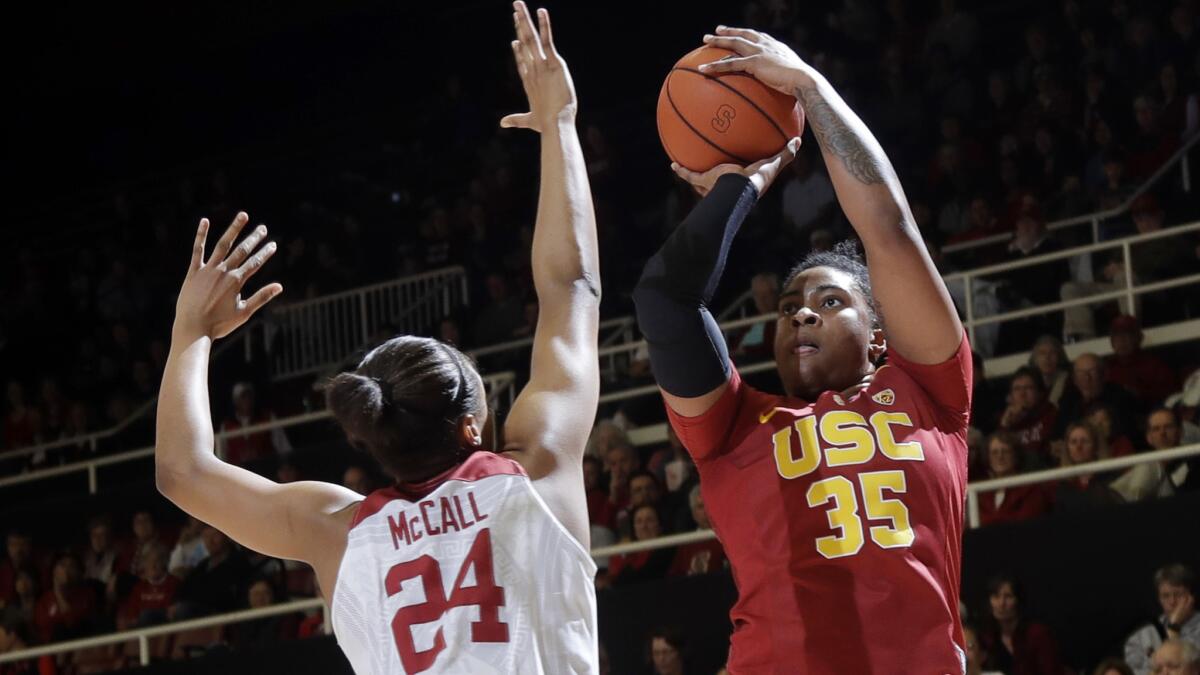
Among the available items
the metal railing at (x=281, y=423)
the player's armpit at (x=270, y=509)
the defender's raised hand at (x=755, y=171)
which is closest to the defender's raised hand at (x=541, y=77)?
the defender's raised hand at (x=755, y=171)

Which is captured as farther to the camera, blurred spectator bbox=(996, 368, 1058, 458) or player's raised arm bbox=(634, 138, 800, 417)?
blurred spectator bbox=(996, 368, 1058, 458)

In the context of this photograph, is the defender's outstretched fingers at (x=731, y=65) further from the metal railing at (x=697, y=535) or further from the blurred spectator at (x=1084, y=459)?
the blurred spectator at (x=1084, y=459)

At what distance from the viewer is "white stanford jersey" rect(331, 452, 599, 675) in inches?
104

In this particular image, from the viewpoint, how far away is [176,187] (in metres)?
17.0

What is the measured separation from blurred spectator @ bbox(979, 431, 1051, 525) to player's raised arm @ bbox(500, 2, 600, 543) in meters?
5.04

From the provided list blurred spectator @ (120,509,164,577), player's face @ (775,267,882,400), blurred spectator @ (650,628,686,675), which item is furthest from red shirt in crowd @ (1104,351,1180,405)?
blurred spectator @ (120,509,164,577)

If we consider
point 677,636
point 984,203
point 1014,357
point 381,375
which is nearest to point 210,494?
point 381,375

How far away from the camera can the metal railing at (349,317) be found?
13.4m

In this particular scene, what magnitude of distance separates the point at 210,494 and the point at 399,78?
48.6ft

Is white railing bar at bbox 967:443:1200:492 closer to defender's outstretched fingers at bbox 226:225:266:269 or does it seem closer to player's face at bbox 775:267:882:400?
player's face at bbox 775:267:882:400

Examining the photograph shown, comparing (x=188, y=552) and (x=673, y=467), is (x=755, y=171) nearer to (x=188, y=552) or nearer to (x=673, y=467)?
(x=673, y=467)

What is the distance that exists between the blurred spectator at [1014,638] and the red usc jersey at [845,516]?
3.84m

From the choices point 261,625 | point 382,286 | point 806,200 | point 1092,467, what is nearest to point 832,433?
point 1092,467

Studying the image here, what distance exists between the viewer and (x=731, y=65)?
3580 mm
